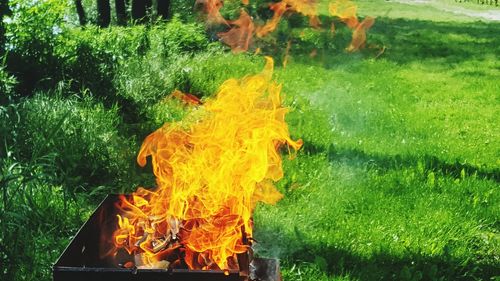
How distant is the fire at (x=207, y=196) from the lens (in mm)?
3197

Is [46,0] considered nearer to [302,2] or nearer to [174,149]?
[174,149]

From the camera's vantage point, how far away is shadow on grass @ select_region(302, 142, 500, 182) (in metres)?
6.03

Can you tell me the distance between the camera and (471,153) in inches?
263

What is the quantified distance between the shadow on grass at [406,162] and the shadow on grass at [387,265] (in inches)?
64.5

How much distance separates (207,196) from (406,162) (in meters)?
3.36

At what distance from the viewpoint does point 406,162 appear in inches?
244

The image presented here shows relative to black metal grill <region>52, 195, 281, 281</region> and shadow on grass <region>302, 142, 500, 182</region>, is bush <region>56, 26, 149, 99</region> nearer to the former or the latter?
shadow on grass <region>302, 142, 500, 182</region>

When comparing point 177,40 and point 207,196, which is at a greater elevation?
point 207,196

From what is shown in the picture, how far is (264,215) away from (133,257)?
194 centimetres

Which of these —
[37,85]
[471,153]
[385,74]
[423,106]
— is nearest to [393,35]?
[385,74]

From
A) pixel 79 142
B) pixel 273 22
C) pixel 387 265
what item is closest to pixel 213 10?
pixel 273 22

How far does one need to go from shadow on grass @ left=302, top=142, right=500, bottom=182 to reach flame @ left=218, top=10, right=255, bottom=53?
5.96 meters

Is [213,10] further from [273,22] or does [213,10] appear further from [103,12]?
[103,12]

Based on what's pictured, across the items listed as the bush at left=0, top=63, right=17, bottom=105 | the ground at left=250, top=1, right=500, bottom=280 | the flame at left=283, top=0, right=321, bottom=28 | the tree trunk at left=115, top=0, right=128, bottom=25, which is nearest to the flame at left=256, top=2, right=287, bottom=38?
the flame at left=283, top=0, right=321, bottom=28
